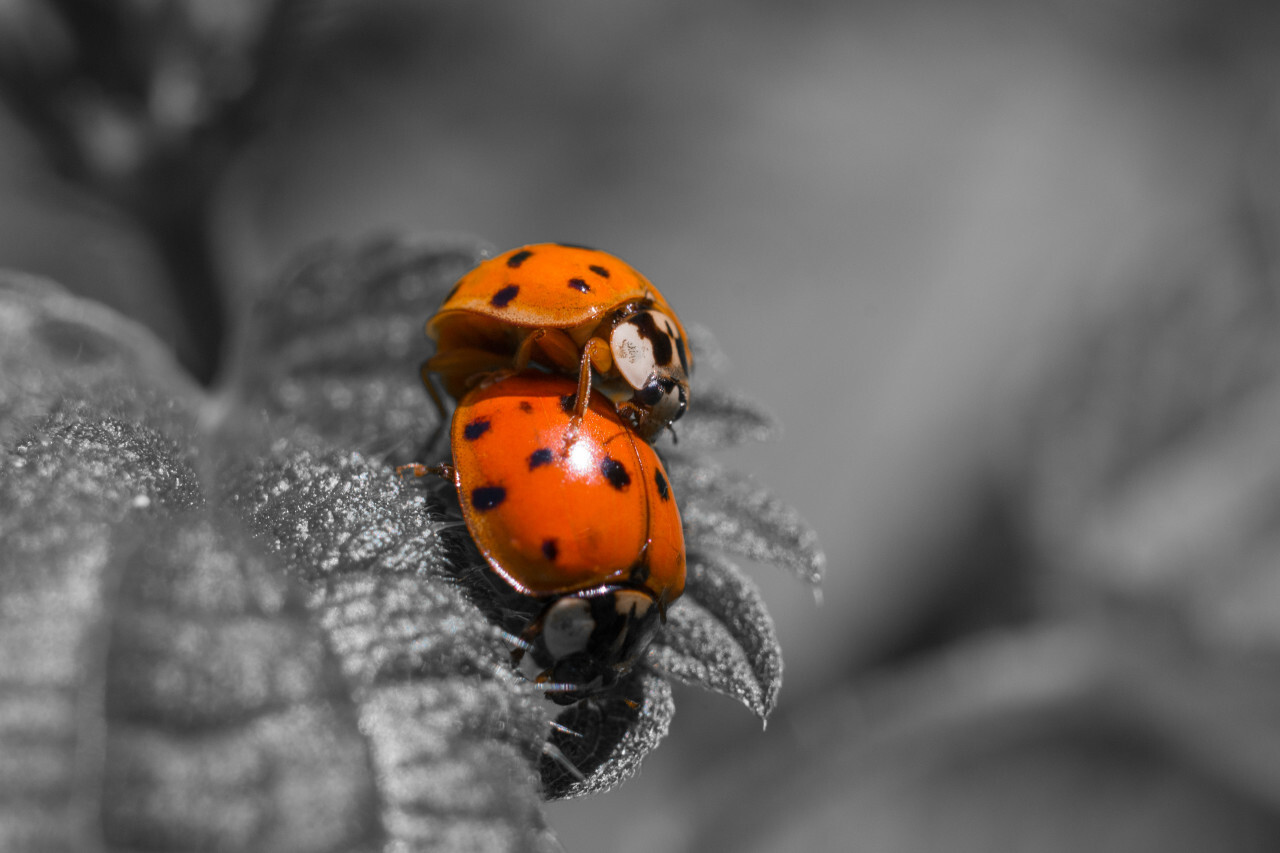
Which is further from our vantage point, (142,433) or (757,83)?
(757,83)

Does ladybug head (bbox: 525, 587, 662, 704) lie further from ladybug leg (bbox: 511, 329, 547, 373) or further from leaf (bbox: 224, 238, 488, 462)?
leaf (bbox: 224, 238, 488, 462)

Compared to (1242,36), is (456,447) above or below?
below

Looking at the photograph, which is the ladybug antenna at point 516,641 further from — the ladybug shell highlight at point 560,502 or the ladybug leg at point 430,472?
the ladybug leg at point 430,472

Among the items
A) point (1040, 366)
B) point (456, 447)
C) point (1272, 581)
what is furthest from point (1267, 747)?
point (456, 447)

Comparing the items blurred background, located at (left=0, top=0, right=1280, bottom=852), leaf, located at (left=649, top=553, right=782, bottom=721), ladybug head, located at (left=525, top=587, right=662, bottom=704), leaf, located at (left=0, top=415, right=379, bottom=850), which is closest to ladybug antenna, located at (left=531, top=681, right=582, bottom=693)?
ladybug head, located at (left=525, top=587, right=662, bottom=704)

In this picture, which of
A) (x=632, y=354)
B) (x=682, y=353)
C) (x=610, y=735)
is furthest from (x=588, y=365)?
(x=610, y=735)

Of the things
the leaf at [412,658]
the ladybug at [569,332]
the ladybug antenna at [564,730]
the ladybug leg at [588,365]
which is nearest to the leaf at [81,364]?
the leaf at [412,658]

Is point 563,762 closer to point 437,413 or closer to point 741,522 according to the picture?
point 741,522

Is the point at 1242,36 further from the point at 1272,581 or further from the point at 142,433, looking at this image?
the point at 142,433
